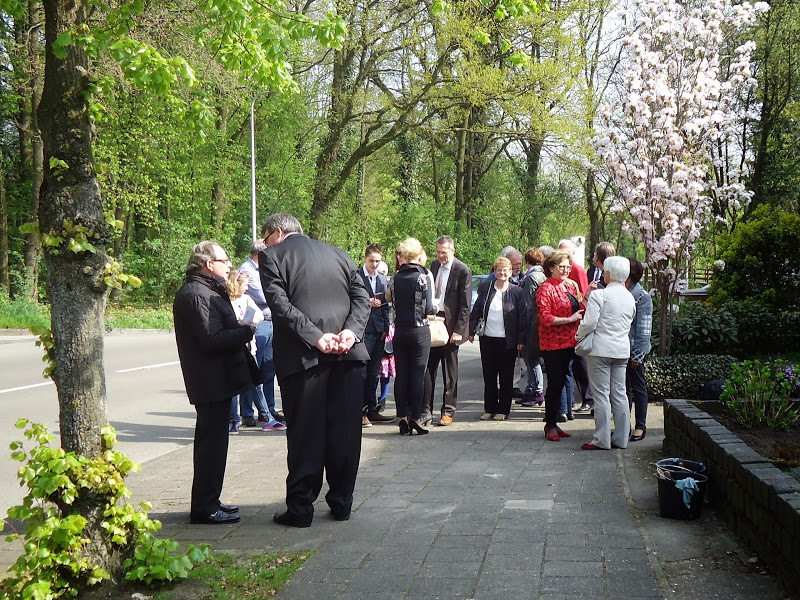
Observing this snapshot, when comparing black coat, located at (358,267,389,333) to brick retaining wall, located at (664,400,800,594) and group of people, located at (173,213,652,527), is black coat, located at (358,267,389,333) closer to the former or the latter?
group of people, located at (173,213,652,527)

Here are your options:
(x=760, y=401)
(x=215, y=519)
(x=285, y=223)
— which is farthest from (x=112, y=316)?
(x=760, y=401)

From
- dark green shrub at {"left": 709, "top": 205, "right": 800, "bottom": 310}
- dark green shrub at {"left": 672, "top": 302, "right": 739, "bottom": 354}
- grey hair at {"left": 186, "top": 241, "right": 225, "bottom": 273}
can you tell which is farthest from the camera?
dark green shrub at {"left": 709, "top": 205, "right": 800, "bottom": 310}

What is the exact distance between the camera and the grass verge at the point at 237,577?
4145 mm

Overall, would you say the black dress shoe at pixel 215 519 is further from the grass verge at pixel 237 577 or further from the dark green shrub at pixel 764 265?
the dark green shrub at pixel 764 265

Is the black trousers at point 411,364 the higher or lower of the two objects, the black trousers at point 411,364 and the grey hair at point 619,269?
the lower

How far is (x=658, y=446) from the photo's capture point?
25.8 ft

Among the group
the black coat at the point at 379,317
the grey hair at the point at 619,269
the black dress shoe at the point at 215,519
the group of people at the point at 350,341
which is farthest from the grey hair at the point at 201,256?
the grey hair at the point at 619,269

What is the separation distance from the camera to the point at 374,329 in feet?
30.9

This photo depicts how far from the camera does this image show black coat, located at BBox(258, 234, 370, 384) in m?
5.39

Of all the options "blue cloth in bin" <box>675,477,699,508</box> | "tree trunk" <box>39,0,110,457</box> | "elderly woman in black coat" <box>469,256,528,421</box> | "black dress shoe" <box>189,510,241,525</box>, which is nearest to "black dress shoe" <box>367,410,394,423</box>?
"elderly woman in black coat" <box>469,256,528,421</box>

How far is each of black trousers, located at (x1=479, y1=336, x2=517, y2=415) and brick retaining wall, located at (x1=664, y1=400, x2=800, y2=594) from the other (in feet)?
9.42

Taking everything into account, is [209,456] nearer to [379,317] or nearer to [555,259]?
[379,317]

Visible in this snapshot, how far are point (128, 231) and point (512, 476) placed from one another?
27.2 m

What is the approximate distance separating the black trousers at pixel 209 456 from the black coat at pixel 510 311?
14.5ft
